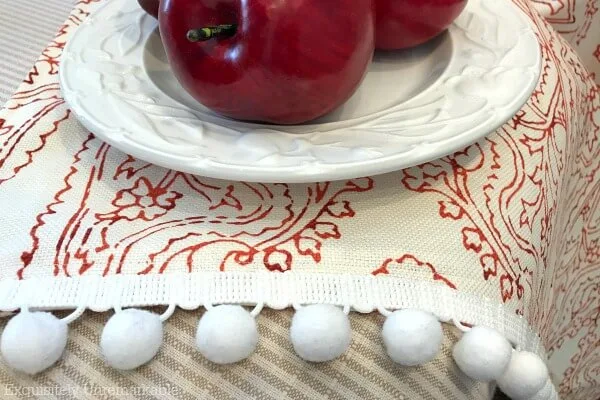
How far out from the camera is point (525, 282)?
0.33 meters

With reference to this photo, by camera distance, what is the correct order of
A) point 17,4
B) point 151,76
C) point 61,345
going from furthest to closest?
point 17,4, point 151,76, point 61,345

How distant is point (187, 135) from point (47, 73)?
0.17 m

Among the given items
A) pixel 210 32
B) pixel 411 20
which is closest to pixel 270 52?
pixel 210 32

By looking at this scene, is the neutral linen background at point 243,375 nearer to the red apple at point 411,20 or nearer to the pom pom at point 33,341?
the pom pom at point 33,341

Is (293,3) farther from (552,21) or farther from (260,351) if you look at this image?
(552,21)

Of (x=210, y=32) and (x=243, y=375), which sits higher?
(x=210, y=32)

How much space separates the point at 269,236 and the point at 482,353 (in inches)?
4.5

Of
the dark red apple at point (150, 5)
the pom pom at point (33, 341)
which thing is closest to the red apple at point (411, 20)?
the dark red apple at point (150, 5)

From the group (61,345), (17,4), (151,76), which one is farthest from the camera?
(17,4)

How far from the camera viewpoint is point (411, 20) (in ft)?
1.30

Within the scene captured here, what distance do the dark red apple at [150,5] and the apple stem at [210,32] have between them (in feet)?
0.43

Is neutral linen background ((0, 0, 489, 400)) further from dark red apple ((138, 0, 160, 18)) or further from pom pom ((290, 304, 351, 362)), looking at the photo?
dark red apple ((138, 0, 160, 18))

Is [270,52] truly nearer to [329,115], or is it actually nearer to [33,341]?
[329,115]

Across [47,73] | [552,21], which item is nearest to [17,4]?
[47,73]
